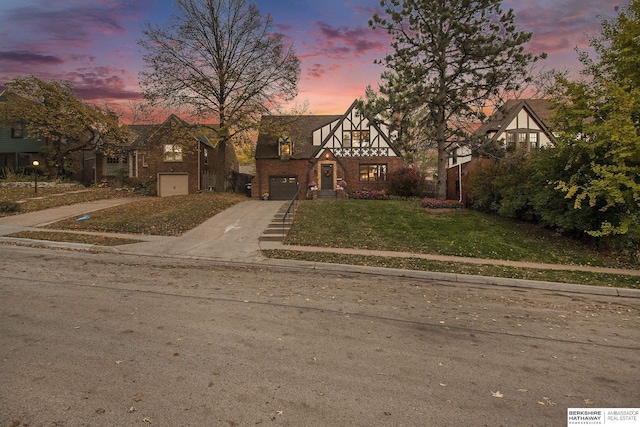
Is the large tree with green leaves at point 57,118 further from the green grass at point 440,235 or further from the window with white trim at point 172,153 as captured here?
the green grass at point 440,235

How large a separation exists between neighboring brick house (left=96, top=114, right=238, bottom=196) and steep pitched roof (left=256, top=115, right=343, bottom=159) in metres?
4.55

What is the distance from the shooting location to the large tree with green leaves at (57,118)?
2959 cm

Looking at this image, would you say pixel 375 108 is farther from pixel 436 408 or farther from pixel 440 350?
pixel 436 408

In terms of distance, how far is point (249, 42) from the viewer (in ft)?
93.6

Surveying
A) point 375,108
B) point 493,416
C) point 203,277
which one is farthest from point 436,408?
point 375,108

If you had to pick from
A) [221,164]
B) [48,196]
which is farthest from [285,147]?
[48,196]

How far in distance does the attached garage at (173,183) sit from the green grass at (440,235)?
17460mm

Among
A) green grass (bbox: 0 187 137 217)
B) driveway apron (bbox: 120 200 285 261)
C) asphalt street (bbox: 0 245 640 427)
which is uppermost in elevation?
green grass (bbox: 0 187 137 217)

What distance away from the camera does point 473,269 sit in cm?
1062

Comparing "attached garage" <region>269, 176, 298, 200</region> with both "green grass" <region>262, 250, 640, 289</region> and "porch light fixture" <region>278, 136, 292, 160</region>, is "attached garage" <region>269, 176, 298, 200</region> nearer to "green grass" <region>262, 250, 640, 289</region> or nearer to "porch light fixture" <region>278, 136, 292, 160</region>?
"porch light fixture" <region>278, 136, 292, 160</region>

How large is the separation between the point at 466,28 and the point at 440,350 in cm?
1835

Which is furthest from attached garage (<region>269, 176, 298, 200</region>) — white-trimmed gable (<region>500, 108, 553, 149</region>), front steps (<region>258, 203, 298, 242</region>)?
white-trimmed gable (<region>500, 108, 553, 149</region>)

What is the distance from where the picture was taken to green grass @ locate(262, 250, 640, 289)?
9.80 metres

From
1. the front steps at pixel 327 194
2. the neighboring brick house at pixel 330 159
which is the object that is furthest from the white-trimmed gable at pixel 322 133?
the front steps at pixel 327 194
